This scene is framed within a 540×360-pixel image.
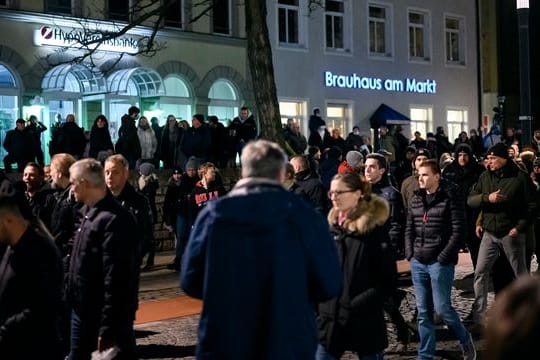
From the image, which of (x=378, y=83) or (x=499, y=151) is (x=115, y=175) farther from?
(x=378, y=83)

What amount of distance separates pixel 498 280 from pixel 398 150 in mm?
15722

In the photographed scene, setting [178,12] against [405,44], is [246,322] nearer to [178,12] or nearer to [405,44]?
[178,12]

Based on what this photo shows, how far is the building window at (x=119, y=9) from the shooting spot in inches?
1031

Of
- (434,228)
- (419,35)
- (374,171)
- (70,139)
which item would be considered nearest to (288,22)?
(419,35)

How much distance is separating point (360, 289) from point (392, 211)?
2.92 metres

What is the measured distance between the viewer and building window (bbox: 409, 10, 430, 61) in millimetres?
35781

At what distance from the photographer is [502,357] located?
6.25 feet

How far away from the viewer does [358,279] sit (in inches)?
226

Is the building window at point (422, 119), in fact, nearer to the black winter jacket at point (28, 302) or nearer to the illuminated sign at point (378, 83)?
the illuminated sign at point (378, 83)

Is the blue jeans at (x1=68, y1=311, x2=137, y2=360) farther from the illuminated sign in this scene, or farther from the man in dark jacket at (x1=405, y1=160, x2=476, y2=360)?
the illuminated sign

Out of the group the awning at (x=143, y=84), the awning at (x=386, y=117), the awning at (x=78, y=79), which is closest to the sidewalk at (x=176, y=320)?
the awning at (x=78, y=79)

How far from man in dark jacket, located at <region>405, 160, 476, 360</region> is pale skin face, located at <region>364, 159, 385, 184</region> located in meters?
0.81

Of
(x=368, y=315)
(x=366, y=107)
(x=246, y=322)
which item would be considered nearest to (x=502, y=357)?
(x=246, y=322)

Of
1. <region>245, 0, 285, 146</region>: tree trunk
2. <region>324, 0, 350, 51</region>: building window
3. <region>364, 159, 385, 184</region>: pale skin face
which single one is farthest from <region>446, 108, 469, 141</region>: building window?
<region>364, 159, 385, 184</region>: pale skin face
